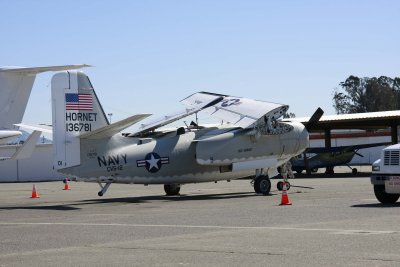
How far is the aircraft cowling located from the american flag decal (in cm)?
434

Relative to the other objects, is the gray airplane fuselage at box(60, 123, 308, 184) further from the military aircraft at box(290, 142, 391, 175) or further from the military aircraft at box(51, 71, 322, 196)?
the military aircraft at box(290, 142, 391, 175)

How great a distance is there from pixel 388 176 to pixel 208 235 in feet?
24.8

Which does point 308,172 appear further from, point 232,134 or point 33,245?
point 33,245

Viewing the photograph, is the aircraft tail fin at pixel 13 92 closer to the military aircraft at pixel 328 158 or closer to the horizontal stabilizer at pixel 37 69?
the horizontal stabilizer at pixel 37 69

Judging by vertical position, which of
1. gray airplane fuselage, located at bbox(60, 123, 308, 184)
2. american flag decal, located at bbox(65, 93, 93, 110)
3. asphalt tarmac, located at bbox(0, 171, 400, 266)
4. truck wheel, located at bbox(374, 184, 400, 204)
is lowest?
asphalt tarmac, located at bbox(0, 171, 400, 266)

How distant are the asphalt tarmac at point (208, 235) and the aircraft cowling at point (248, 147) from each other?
4876 millimetres

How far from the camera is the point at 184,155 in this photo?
2819 cm

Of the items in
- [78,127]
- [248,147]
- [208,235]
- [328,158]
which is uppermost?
[78,127]

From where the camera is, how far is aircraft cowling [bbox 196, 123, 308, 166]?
92.1 ft

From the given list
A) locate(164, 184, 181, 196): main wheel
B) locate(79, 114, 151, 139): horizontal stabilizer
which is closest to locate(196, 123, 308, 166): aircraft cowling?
locate(164, 184, 181, 196): main wheel

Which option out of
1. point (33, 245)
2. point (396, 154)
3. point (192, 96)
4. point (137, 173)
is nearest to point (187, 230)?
point (33, 245)

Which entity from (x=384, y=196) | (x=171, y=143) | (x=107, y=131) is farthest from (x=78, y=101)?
(x=384, y=196)

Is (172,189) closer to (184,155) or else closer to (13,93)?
(184,155)

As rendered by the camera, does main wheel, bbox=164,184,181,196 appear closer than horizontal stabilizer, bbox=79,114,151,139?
No
